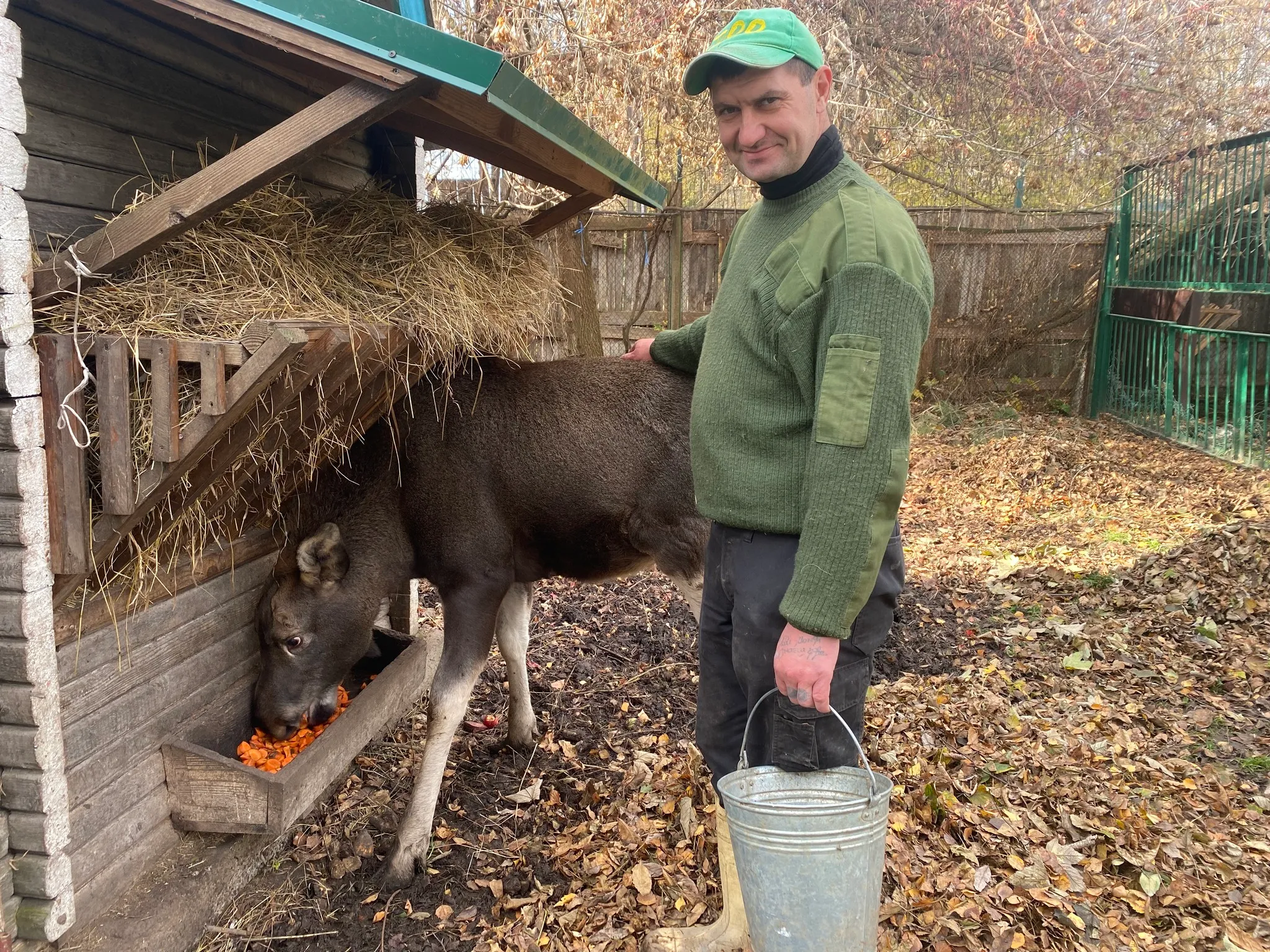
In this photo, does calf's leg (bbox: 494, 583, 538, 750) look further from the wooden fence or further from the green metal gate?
the green metal gate

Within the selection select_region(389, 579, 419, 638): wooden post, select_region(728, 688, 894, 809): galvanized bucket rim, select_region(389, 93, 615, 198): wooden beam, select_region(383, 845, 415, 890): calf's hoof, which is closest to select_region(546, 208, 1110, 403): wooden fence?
select_region(389, 579, 419, 638): wooden post

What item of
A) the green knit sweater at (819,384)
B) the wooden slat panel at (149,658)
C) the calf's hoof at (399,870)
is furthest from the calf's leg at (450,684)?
the green knit sweater at (819,384)

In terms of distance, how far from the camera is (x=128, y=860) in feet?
11.1

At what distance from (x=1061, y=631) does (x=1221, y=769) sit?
1657 millimetres

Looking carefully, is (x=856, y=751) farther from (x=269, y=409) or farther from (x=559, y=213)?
(x=559, y=213)

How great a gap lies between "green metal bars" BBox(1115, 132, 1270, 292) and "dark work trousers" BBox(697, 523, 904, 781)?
8893 millimetres

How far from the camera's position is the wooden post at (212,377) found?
2652mm

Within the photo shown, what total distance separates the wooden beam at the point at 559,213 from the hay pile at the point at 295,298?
0.39 m

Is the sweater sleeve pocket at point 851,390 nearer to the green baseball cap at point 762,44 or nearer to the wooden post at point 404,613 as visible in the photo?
the green baseball cap at point 762,44

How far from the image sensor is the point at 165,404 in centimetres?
267

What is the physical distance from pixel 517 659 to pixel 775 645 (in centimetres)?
256

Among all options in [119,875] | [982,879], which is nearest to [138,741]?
[119,875]

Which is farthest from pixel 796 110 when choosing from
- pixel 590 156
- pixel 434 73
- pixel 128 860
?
pixel 128 860

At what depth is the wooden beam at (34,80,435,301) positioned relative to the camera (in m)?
2.69
